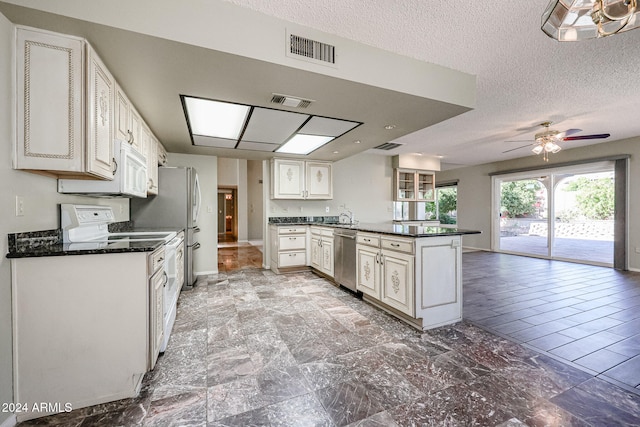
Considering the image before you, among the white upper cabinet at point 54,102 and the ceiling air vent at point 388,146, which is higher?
the ceiling air vent at point 388,146

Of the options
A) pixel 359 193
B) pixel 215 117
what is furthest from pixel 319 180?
pixel 215 117

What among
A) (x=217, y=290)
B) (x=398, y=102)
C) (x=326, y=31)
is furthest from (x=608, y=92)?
(x=217, y=290)

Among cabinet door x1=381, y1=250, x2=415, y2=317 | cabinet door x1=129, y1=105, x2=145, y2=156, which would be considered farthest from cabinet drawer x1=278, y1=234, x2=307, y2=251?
cabinet door x1=129, y1=105, x2=145, y2=156

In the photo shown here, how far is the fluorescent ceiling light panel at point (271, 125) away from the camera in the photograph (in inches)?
111

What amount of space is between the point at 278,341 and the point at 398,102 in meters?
2.39

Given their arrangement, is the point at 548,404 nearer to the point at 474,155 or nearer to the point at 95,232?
the point at 95,232

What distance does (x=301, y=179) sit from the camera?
16.7 feet

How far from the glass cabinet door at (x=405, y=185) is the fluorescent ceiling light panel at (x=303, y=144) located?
108 inches

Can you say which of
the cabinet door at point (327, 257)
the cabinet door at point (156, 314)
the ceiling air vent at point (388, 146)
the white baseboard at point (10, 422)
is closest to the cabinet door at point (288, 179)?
A: the cabinet door at point (327, 257)

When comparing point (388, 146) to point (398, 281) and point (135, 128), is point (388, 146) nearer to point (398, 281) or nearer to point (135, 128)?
point (398, 281)

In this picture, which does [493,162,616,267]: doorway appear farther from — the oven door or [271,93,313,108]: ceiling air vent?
the oven door

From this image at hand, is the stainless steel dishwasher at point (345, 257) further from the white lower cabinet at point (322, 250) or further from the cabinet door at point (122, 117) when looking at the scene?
the cabinet door at point (122, 117)

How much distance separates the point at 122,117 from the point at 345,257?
2.84 meters

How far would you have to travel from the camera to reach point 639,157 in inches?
187
